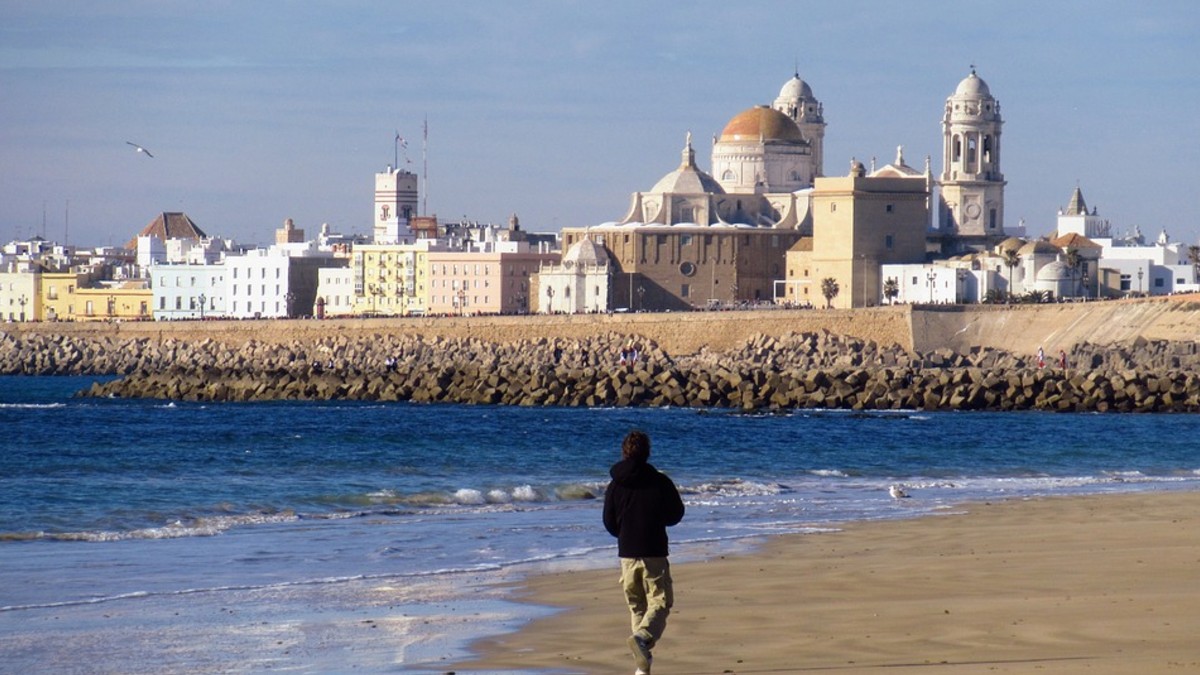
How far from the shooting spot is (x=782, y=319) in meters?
78.3

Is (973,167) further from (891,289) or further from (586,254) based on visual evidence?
(586,254)

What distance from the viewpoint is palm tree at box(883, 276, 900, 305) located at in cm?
8800

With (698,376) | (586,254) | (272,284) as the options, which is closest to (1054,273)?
(586,254)

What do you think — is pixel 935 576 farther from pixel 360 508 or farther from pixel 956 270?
pixel 956 270

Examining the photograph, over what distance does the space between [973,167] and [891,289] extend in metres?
13.9

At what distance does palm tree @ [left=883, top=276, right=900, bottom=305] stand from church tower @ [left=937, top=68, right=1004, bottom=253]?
10.2m

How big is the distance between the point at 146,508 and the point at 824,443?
51.6 ft

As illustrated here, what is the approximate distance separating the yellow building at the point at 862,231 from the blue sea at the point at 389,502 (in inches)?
1685

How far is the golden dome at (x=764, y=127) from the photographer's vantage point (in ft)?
344

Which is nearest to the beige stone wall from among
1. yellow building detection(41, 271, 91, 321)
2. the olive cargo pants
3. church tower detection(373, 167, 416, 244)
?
yellow building detection(41, 271, 91, 321)

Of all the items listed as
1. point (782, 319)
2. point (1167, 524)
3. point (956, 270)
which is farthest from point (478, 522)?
point (956, 270)

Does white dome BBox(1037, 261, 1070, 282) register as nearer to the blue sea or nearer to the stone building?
the stone building

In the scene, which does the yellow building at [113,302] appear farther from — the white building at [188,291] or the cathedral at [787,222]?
the cathedral at [787,222]

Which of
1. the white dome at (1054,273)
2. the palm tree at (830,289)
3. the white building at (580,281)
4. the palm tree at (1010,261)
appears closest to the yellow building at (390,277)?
the white building at (580,281)
